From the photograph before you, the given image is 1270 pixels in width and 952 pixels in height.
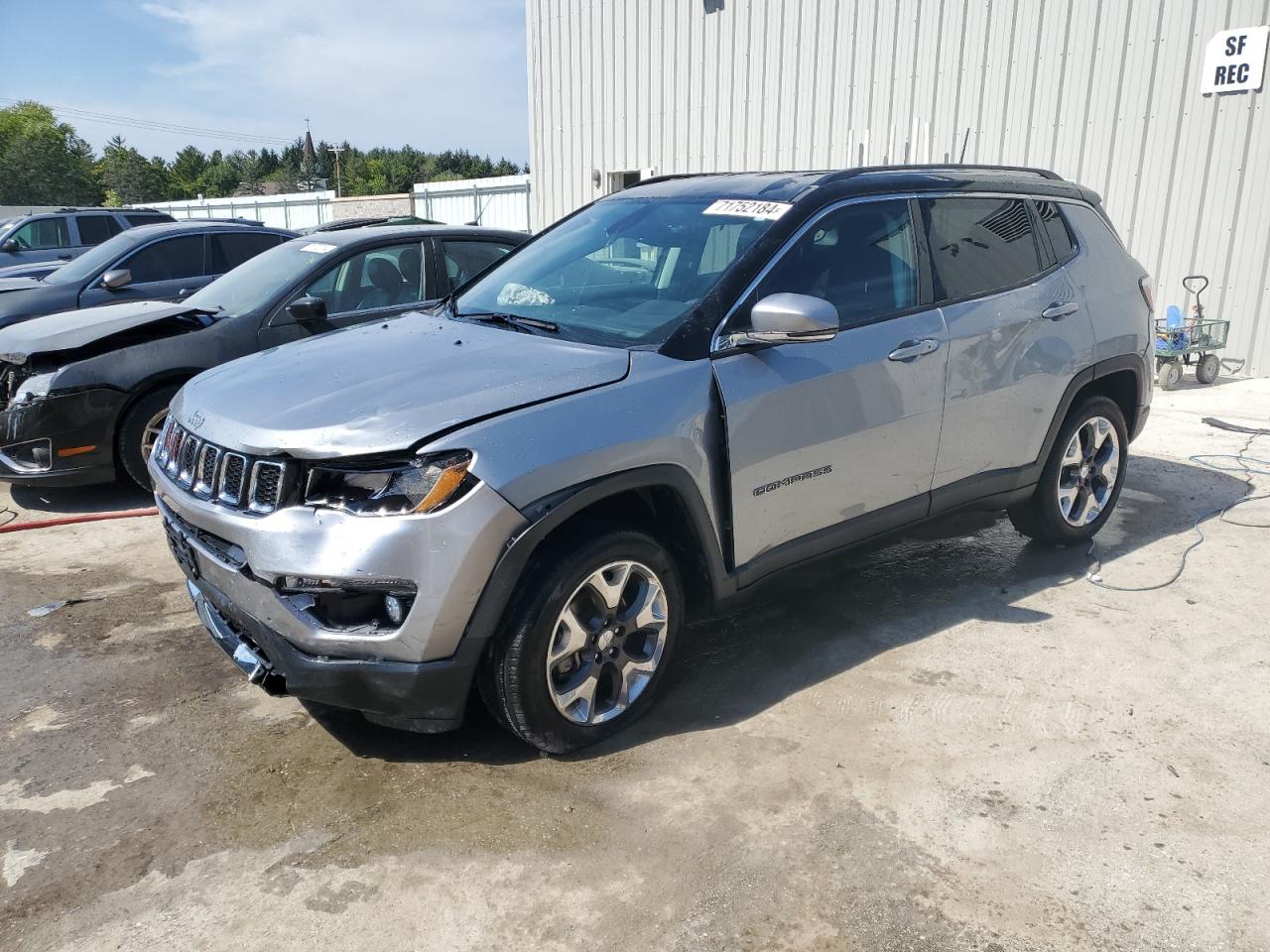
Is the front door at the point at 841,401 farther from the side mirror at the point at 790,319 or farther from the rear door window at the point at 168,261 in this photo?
the rear door window at the point at 168,261

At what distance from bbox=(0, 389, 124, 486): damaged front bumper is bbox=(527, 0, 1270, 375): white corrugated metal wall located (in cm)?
942

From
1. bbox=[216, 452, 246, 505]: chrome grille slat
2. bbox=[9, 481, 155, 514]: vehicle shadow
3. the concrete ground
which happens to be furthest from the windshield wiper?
bbox=[9, 481, 155, 514]: vehicle shadow

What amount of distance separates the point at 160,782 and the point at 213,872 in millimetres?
573

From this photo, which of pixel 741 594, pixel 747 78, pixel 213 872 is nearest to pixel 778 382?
pixel 741 594

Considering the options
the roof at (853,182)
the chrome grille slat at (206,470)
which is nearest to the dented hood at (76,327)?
the chrome grille slat at (206,470)

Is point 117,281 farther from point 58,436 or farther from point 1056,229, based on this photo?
point 1056,229

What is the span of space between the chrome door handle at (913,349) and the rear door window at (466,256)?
341 centimetres

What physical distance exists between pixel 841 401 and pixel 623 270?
1.01 meters

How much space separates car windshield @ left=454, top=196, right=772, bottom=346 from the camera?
136 inches

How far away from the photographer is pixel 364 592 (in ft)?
8.89

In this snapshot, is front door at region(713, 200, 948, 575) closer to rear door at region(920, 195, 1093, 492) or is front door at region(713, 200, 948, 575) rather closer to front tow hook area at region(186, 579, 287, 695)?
rear door at region(920, 195, 1093, 492)

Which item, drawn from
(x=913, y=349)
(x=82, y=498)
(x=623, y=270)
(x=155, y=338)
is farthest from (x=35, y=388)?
(x=913, y=349)

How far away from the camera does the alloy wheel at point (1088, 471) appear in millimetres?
4820

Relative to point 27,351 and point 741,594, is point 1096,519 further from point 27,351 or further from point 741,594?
point 27,351
